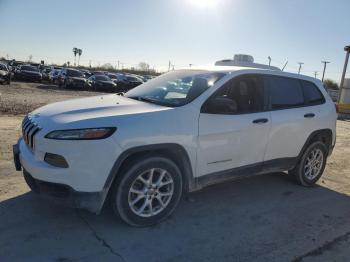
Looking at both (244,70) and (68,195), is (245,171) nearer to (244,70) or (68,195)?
(244,70)

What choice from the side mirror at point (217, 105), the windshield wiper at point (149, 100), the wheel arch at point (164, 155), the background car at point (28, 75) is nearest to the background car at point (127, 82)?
the background car at point (28, 75)

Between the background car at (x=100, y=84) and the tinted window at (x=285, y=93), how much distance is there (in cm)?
2524

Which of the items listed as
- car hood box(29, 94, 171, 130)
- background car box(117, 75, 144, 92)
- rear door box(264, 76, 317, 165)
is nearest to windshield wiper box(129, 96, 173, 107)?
car hood box(29, 94, 171, 130)

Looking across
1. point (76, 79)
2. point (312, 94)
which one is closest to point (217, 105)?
point (312, 94)

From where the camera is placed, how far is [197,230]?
13.2 feet

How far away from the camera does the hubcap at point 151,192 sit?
3.88m

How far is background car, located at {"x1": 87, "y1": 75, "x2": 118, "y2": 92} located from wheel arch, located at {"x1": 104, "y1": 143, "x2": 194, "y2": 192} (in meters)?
26.1

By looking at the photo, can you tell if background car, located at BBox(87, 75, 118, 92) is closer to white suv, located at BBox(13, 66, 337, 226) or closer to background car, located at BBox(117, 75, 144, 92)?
background car, located at BBox(117, 75, 144, 92)

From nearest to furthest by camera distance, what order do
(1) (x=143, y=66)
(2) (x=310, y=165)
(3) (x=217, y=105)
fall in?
1. (3) (x=217, y=105)
2. (2) (x=310, y=165)
3. (1) (x=143, y=66)

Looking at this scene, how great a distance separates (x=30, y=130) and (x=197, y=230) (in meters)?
2.08

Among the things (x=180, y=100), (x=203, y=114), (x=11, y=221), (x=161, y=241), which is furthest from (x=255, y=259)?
(x=11, y=221)

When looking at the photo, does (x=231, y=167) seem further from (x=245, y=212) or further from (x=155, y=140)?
(x=155, y=140)

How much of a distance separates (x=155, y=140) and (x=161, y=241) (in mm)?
1020

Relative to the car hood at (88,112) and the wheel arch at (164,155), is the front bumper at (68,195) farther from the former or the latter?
the car hood at (88,112)
